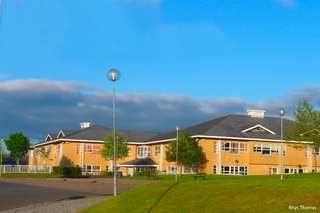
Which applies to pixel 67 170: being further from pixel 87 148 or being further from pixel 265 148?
pixel 265 148

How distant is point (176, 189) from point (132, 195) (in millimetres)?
2072

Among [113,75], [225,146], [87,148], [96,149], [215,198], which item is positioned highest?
[113,75]

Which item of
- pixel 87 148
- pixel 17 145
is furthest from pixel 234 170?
pixel 17 145

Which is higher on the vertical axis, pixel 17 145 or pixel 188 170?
pixel 17 145

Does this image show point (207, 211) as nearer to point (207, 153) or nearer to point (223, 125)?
point (207, 153)

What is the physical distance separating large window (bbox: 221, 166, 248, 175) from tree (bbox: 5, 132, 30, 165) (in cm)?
4254

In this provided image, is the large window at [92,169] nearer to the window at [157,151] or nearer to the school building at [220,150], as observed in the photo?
the school building at [220,150]

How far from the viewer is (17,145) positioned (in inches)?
2928

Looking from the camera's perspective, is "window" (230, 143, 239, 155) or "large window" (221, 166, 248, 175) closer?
"large window" (221, 166, 248, 175)

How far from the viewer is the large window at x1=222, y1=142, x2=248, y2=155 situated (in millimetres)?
50438

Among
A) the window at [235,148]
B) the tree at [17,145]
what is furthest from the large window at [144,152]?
the tree at [17,145]

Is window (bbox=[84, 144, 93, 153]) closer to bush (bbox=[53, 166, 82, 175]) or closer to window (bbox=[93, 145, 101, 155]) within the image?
window (bbox=[93, 145, 101, 155])

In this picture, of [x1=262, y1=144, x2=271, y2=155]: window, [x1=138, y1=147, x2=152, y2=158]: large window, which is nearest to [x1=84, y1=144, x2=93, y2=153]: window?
[x1=138, y1=147, x2=152, y2=158]: large window

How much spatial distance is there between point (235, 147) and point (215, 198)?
39.7 m
